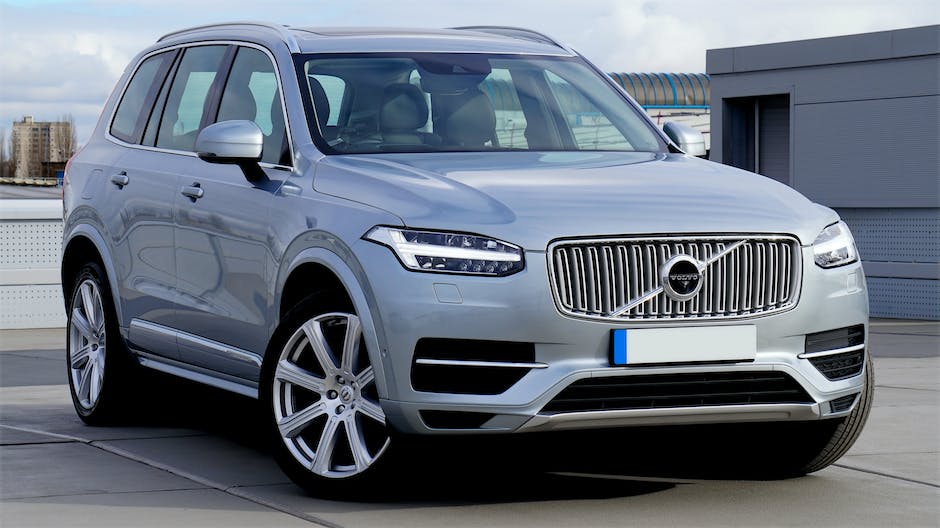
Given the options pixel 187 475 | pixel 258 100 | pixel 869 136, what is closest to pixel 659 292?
pixel 187 475

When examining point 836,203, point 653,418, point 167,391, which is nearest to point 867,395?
point 653,418

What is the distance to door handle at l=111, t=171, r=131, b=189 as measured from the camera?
7.70m

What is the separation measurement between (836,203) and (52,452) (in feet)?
45.9

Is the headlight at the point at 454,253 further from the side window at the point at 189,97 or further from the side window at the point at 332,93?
the side window at the point at 189,97

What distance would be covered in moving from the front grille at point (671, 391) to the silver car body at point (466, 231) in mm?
30

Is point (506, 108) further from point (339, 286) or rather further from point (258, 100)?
point (339, 286)

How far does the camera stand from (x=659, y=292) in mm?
5270

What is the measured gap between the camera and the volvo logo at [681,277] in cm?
527

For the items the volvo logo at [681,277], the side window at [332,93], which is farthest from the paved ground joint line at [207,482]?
the side window at [332,93]

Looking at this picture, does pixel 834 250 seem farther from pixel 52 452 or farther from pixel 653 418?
pixel 52 452

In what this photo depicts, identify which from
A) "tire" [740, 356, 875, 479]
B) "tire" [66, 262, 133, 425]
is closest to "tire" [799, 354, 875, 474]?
"tire" [740, 356, 875, 479]

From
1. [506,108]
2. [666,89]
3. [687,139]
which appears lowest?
[666,89]

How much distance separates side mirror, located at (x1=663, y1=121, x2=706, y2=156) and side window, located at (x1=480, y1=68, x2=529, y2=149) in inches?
26.8

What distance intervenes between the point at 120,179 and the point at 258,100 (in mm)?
1195
